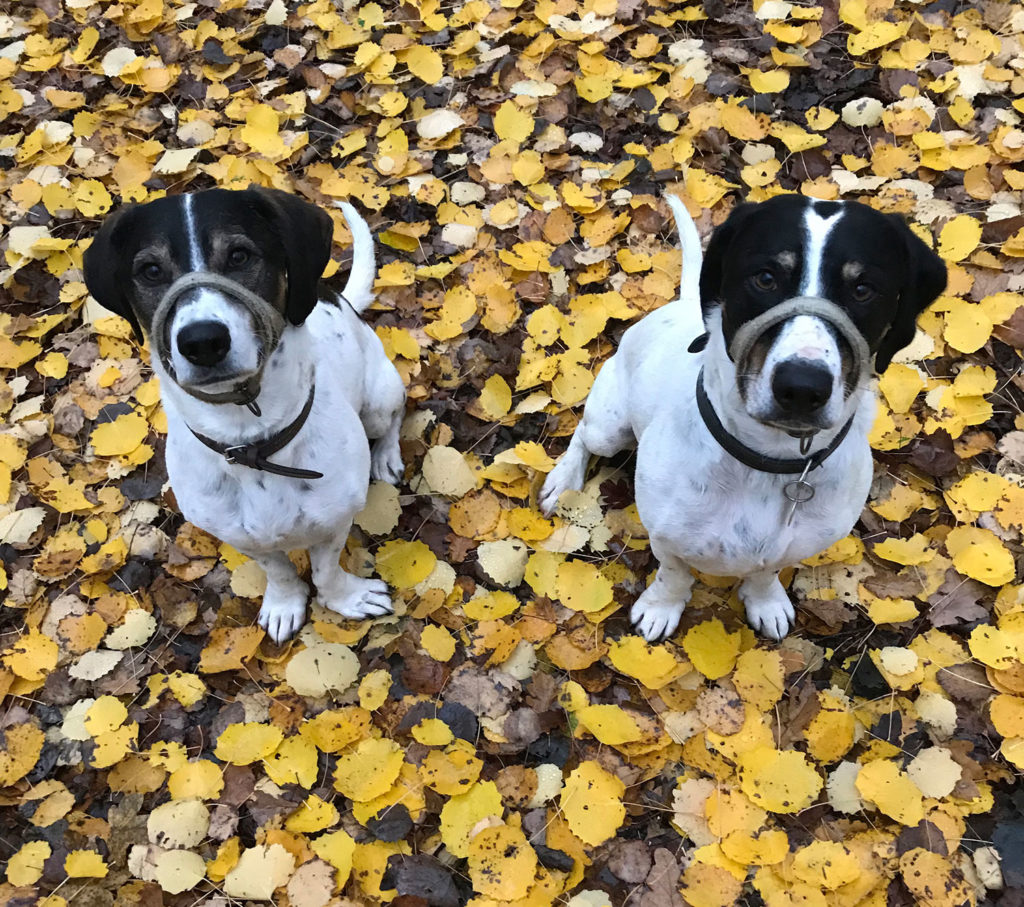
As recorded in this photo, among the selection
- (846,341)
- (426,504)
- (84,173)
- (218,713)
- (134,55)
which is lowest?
(218,713)

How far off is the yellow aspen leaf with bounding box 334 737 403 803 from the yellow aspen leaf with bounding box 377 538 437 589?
0.73 metres

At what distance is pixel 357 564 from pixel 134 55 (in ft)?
13.5

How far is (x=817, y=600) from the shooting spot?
3.45 m

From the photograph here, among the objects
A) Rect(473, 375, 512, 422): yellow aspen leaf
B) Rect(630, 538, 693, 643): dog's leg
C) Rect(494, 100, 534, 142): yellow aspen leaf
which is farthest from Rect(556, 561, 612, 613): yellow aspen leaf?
Rect(494, 100, 534, 142): yellow aspen leaf

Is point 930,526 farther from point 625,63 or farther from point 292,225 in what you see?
point 625,63

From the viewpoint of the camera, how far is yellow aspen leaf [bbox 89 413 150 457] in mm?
3943

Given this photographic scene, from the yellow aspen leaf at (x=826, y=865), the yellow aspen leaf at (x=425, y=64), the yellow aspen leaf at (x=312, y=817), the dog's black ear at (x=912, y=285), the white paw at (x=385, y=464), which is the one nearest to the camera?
the dog's black ear at (x=912, y=285)

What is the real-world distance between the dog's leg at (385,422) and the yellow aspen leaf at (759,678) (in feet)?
5.77

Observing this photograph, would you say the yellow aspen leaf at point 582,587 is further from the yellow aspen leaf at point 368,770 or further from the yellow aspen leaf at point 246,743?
the yellow aspen leaf at point 246,743

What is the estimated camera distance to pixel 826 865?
2.81 m

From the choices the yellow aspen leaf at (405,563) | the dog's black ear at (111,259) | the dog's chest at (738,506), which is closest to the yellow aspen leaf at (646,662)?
the dog's chest at (738,506)

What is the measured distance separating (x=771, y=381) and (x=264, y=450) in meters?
1.56

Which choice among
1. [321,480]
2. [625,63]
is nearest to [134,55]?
[625,63]

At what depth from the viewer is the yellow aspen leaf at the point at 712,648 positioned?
329 centimetres
